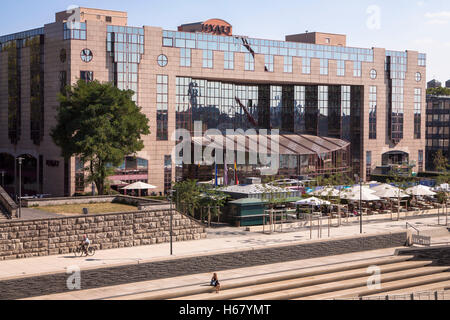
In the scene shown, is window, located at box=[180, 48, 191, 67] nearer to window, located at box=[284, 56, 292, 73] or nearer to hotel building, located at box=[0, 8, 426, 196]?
hotel building, located at box=[0, 8, 426, 196]

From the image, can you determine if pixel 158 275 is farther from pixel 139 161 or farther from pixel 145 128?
pixel 139 161

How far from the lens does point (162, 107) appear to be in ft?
299

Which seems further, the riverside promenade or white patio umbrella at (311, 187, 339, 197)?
white patio umbrella at (311, 187, 339, 197)

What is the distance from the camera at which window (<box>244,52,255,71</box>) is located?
328 ft

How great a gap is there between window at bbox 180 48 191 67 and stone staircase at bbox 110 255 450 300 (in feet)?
162

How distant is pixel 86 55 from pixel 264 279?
50.4 metres

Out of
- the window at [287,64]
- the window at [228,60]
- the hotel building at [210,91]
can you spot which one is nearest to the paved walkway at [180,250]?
the hotel building at [210,91]

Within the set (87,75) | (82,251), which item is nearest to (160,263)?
(82,251)

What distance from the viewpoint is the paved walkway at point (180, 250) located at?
42812 mm

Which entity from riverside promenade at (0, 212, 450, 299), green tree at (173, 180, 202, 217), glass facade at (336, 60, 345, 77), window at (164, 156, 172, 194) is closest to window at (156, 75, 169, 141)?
window at (164, 156, 172, 194)

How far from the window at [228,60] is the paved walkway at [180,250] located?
1623 inches

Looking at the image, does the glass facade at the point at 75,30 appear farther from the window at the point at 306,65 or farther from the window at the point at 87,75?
the window at the point at 306,65

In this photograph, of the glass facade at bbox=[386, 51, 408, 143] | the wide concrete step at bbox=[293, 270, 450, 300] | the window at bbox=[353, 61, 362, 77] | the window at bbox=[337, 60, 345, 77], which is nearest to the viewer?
the wide concrete step at bbox=[293, 270, 450, 300]

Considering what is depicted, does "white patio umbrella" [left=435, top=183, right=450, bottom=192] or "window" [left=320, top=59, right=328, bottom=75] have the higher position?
"window" [left=320, top=59, right=328, bottom=75]
